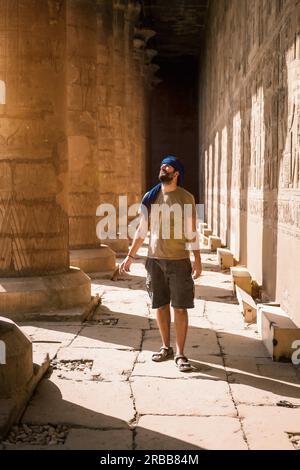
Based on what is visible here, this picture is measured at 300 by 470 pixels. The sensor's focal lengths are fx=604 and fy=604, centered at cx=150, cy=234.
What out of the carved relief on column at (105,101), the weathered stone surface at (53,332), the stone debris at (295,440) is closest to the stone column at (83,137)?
the carved relief on column at (105,101)

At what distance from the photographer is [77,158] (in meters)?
10.7

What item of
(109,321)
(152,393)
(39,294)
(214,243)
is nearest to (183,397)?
(152,393)

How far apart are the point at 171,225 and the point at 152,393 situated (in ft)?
→ 4.76

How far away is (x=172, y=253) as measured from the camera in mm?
5152

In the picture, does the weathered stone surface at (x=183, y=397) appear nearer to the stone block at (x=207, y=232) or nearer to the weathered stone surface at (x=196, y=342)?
the weathered stone surface at (x=196, y=342)

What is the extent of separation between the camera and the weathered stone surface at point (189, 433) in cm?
355

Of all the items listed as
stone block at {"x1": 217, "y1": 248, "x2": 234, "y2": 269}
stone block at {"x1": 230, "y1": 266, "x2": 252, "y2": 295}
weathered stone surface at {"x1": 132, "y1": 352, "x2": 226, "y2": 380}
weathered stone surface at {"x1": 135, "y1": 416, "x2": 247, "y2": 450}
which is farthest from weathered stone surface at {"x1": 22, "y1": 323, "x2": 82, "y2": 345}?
stone block at {"x1": 217, "y1": 248, "x2": 234, "y2": 269}

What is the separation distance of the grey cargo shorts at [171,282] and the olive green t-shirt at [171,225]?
0.23 feet

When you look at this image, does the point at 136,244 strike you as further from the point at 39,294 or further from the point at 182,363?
the point at 39,294

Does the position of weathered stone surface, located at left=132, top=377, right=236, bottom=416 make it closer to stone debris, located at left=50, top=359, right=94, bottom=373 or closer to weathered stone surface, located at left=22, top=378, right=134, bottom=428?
weathered stone surface, located at left=22, top=378, right=134, bottom=428

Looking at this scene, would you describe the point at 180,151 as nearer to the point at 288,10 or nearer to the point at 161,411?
the point at 288,10

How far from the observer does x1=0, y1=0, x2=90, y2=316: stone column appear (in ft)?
22.8

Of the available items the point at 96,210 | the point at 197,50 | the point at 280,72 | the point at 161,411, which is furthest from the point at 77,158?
the point at 197,50

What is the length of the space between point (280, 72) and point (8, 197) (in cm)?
354
